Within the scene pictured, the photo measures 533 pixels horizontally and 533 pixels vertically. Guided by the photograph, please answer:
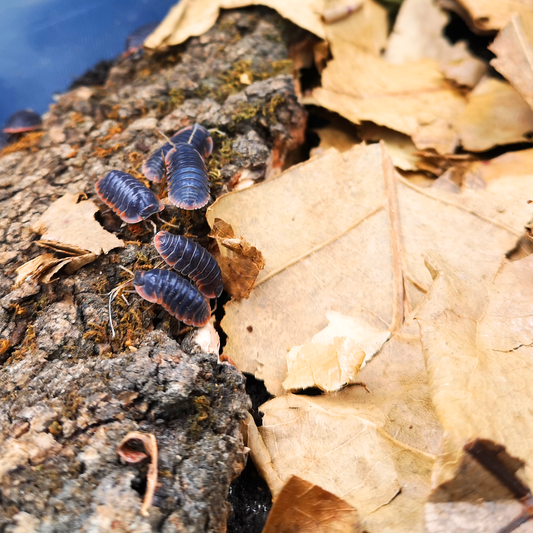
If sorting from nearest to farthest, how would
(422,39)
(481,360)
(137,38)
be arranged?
(481,360) → (422,39) → (137,38)

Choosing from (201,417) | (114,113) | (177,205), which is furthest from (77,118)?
(201,417)

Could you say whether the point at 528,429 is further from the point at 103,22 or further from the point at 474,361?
the point at 103,22

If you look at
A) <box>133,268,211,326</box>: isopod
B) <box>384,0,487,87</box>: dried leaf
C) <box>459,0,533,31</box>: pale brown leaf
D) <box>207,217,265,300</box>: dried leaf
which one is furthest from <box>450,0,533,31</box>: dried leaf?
<box>133,268,211,326</box>: isopod

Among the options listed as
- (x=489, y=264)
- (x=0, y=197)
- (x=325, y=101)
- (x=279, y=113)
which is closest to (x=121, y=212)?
(x=0, y=197)

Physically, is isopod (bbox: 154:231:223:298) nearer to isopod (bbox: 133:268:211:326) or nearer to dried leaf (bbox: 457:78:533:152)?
isopod (bbox: 133:268:211:326)

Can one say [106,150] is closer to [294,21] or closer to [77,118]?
[77,118]
